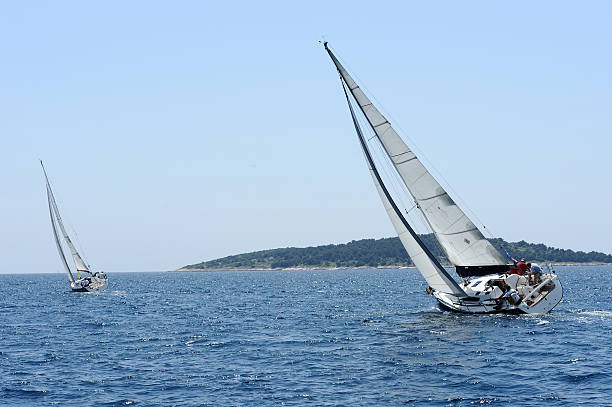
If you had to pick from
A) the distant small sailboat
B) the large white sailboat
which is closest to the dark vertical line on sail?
the large white sailboat

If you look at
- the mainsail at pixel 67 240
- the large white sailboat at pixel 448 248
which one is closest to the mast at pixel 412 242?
the large white sailboat at pixel 448 248

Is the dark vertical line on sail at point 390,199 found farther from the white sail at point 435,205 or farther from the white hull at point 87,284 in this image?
the white hull at point 87,284

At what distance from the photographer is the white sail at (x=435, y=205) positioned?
4012cm

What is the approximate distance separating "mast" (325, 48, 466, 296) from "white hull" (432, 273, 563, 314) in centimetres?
116

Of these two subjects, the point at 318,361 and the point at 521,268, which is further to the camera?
the point at 521,268

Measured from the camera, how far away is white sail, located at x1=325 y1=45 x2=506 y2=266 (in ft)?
132

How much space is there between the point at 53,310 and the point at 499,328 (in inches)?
1665

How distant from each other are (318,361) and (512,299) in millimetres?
15675

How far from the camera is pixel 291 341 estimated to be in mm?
35062

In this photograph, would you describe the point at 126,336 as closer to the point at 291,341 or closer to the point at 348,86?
the point at 291,341

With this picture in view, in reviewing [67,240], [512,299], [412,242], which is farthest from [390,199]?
[67,240]

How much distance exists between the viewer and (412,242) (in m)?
38.7

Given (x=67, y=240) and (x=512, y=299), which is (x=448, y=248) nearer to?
(x=512, y=299)

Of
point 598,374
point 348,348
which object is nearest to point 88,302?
point 348,348
